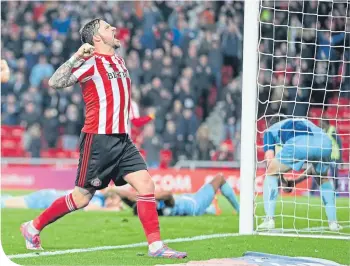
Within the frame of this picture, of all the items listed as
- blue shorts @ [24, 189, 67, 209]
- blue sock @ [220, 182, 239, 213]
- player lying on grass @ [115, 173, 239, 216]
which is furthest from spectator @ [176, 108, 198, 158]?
blue sock @ [220, 182, 239, 213]

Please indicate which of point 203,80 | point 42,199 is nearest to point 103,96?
point 42,199

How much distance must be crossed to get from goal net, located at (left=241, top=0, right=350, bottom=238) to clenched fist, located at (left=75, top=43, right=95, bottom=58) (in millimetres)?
3059

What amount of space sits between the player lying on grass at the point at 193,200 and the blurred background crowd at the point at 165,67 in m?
6.38

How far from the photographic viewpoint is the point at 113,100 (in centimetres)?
742

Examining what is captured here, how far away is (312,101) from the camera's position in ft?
57.1

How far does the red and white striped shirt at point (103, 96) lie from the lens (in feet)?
24.3

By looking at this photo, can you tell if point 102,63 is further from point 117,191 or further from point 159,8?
point 159,8

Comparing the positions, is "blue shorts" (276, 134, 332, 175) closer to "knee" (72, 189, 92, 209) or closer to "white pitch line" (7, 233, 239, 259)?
"white pitch line" (7, 233, 239, 259)

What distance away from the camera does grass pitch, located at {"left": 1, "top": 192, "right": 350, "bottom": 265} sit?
7.25 m

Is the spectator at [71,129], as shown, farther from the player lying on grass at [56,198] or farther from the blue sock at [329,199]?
the blue sock at [329,199]

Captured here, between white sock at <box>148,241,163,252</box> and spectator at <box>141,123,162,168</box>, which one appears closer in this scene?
white sock at <box>148,241,163,252</box>

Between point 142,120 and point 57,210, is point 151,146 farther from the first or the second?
point 57,210

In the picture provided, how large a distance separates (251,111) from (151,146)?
1006 centimetres

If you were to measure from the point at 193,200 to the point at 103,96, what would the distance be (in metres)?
5.22
